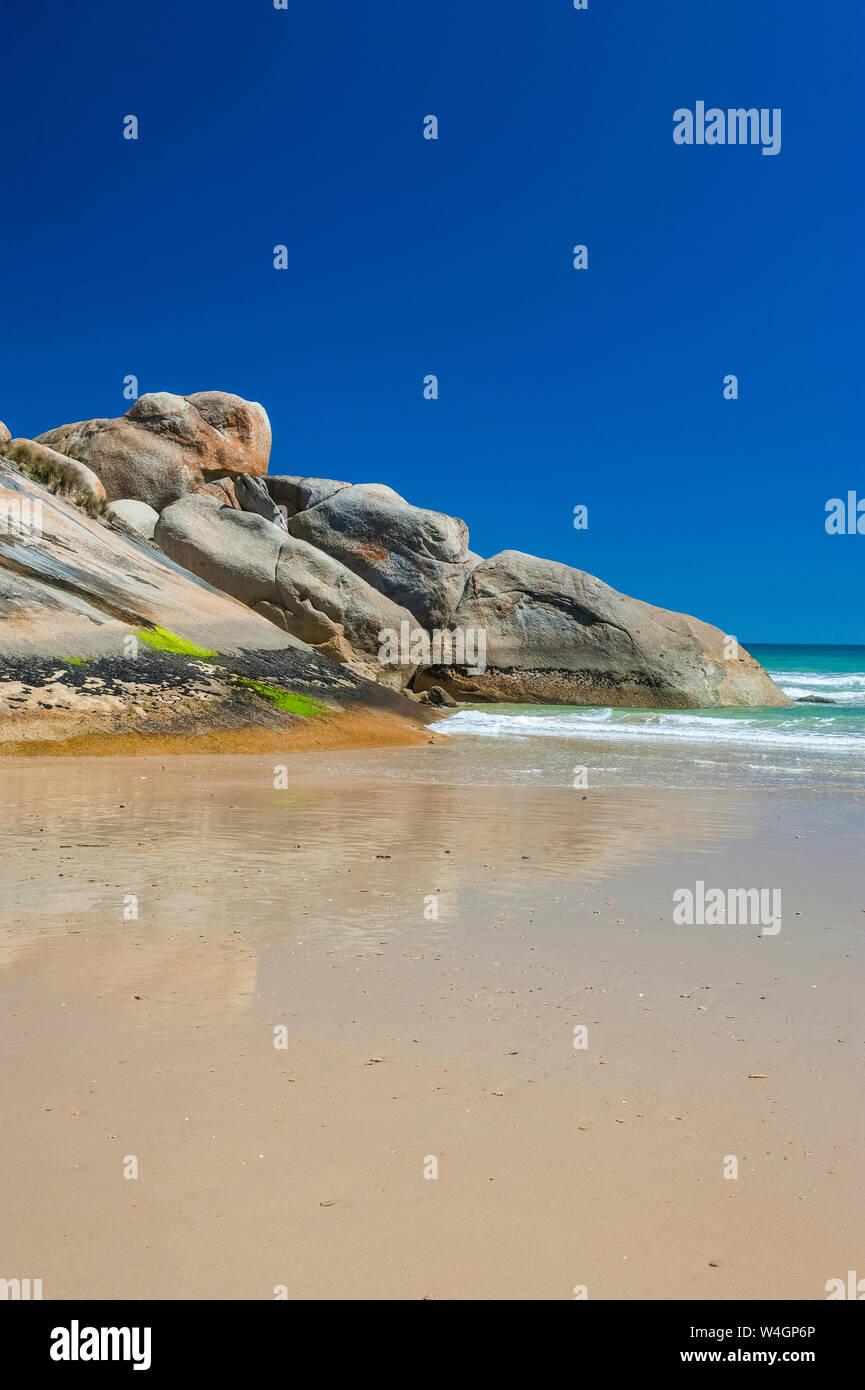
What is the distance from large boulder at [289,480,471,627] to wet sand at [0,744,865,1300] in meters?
23.6

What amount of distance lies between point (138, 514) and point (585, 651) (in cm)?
1313

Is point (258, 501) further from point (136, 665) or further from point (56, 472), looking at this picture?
point (136, 665)

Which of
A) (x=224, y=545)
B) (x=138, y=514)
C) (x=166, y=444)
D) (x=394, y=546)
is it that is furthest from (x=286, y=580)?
(x=166, y=444)

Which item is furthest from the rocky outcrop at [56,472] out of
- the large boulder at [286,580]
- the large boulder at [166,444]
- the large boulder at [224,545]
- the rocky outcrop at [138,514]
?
the large boulder at [166,444]

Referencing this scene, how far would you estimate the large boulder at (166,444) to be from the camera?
3234 cm

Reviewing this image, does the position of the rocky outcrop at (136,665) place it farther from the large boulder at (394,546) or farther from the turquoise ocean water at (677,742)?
the large boulder at (394,546)

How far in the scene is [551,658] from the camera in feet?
92.3

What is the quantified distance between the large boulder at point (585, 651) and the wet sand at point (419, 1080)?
21111 mm

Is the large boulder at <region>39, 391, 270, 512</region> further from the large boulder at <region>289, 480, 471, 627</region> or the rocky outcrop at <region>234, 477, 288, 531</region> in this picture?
the large boulder at <region>289, 480, 471, 627</region>

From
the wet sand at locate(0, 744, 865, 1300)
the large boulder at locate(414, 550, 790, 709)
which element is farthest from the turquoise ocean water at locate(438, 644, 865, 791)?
the wet sand at locate(0, 744, 865, 1300)
